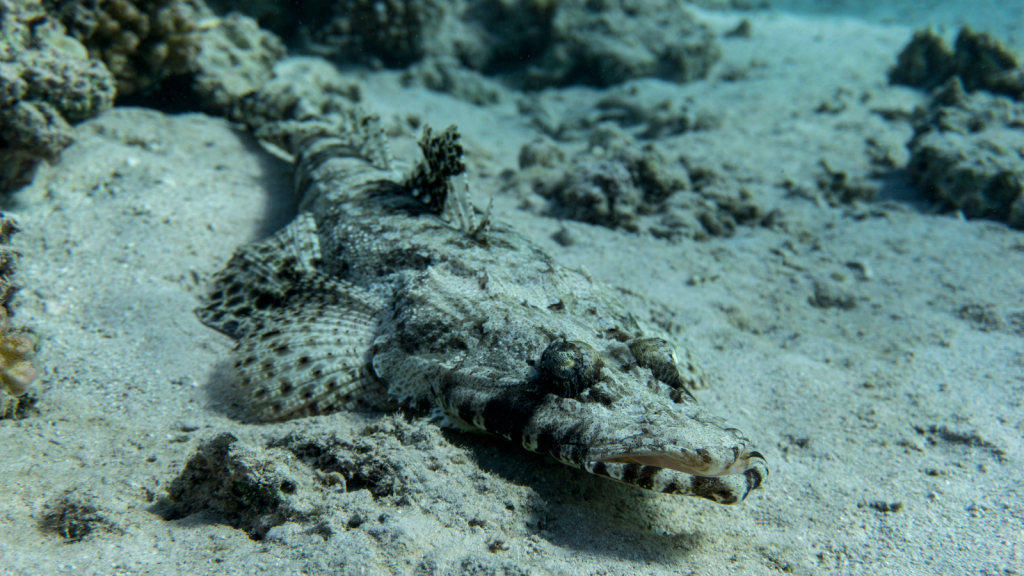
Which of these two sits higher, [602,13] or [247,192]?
[602,13]

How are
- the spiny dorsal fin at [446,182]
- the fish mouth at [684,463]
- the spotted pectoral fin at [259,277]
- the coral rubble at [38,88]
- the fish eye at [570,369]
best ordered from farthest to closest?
the coral rubble at [38,88], the spiny dorsal fin at [446,182], the spotted pectoral fin at [259,277], the fish eye at [570,369], the fish mouth at [684,463]

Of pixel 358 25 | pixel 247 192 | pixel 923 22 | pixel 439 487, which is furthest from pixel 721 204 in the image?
pixel 923 22

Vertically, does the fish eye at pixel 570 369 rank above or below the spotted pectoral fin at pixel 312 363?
above

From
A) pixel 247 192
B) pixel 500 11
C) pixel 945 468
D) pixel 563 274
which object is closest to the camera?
pixel 945 468

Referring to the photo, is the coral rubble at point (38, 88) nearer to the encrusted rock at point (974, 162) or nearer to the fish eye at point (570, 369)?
the fish eye at point (570, 369)

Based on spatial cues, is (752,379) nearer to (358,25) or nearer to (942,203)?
(942,203)

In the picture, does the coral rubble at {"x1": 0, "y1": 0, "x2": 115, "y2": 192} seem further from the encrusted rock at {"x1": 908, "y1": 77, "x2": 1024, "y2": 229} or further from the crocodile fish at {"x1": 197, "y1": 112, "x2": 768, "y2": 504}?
the encrusted rock at {"x1": 908, "y1": 77, "x2": 1024, "y2": 229}

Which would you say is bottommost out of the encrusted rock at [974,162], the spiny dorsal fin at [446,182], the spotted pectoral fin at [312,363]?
the spotted pectoral fin at [312,363]

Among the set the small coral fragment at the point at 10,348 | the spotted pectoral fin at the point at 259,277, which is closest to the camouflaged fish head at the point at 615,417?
the spotted pectoral fin at the point at 259,277
